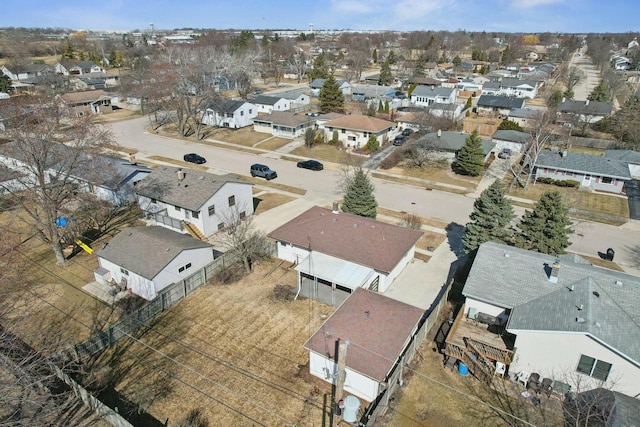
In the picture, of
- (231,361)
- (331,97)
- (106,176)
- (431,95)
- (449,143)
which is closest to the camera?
(231,361)

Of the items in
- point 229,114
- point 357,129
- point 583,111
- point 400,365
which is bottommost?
point 400,365

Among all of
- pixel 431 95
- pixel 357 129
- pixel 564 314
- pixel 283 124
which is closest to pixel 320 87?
pixel 431 95

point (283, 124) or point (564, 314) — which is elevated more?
point (283, 124)

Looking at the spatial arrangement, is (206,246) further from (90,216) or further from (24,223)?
(24,223)

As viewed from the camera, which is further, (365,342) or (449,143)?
(449,143)

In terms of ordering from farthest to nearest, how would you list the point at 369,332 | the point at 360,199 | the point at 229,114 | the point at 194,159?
the point at 229,114, the point at 194,159, the point at 360,199, the point at 369,332

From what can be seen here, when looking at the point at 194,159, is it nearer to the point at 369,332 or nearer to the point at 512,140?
the point at 369,332

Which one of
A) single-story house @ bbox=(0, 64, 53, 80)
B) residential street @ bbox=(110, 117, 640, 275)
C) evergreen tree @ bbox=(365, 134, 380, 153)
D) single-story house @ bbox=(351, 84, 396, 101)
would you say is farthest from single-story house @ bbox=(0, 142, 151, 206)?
single-story house @ bbox=(0, 64, 53, 80)
